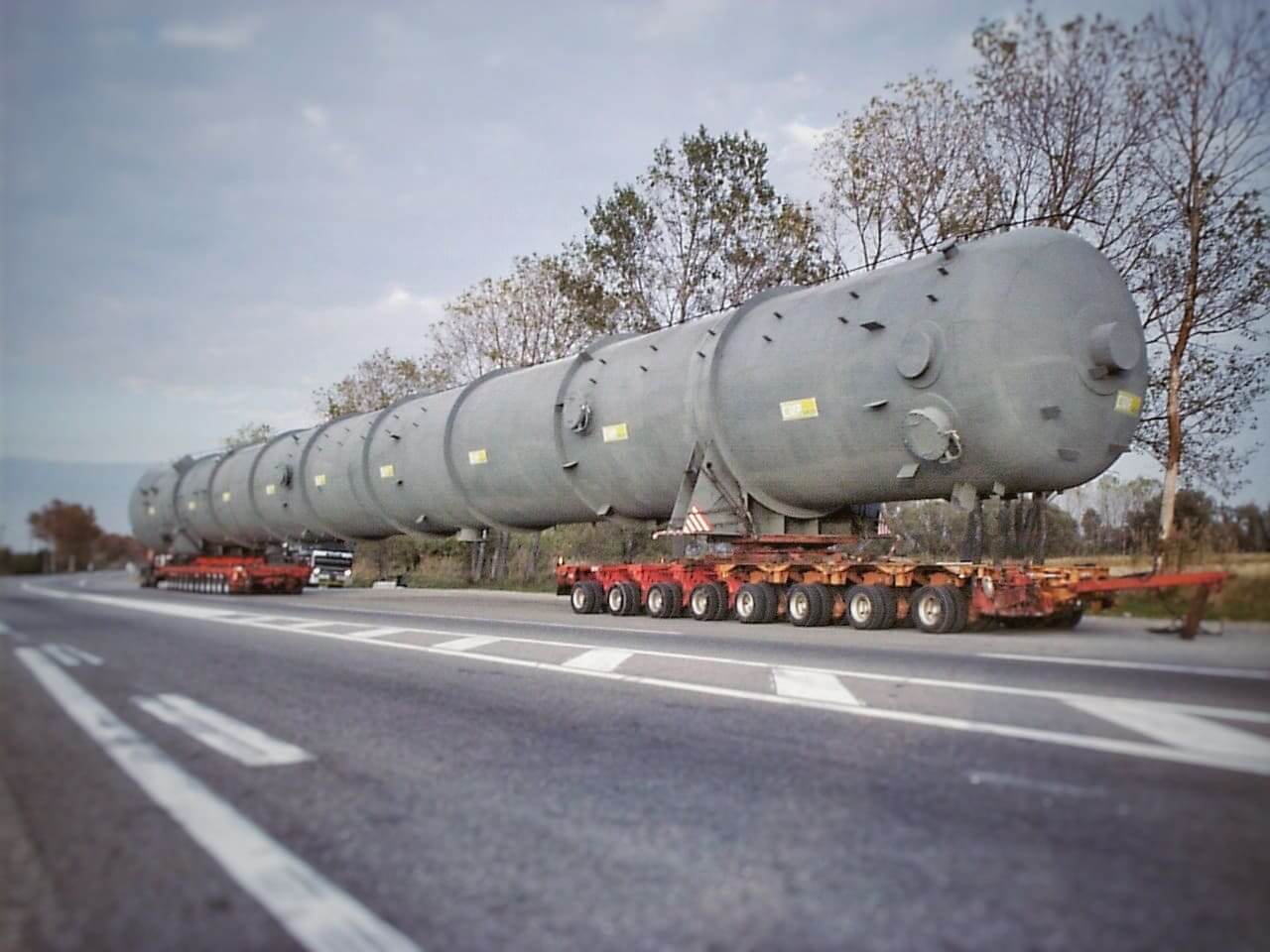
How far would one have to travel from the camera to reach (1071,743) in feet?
14.9

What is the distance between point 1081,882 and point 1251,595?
5452mm

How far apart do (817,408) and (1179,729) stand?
833cm

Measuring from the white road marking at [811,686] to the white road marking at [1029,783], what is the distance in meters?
1.81

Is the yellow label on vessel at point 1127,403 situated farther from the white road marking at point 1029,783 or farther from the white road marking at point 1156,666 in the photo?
the white road marking at point 1029,783

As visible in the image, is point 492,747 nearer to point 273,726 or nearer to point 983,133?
point 273,726

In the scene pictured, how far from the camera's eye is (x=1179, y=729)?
4.64 m

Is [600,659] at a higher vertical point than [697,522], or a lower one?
lower

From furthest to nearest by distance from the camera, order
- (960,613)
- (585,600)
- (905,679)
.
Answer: (585,600)
(960,613)
(905,679)

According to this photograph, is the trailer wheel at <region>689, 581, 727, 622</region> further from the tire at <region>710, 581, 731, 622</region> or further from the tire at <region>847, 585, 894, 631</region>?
the tire at <region>847, 585, 894, 631</region>

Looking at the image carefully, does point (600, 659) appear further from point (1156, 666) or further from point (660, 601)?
point (660, 601)

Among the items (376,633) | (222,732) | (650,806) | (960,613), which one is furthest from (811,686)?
(376,633)

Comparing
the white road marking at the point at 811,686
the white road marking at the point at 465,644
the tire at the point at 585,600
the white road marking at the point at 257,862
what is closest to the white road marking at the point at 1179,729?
the white road marking at the point at 811,686

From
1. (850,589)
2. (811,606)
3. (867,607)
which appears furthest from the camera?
(811,606)

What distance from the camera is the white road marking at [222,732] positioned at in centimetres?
470
